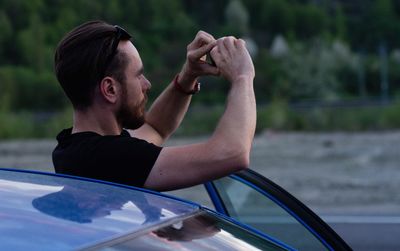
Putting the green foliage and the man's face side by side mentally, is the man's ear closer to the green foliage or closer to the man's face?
the man's face

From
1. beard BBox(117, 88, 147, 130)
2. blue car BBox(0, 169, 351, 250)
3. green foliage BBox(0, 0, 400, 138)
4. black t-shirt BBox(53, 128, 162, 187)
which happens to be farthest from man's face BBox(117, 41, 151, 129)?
green foliage BBox(0, 0, 400, 138)

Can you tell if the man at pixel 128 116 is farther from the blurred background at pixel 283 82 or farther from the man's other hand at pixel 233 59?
the blurred background at pixel 283 82

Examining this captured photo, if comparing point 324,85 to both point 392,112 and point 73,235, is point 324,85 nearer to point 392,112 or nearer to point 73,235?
point 392,112

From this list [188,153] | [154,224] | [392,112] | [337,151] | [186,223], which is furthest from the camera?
[392,112]

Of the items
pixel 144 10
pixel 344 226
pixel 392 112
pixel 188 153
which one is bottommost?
pixel 188 153

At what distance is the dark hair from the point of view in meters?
2.70

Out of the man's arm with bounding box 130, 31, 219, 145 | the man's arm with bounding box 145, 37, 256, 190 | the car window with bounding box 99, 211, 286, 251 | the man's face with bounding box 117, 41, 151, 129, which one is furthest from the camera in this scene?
the man's arm with bounding box 130, 31, 219, 145

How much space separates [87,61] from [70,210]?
79 cm

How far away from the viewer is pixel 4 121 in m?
28.4

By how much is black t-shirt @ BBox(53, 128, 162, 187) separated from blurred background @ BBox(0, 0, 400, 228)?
366 inches

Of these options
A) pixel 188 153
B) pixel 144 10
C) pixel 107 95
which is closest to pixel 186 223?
pixel 188 153

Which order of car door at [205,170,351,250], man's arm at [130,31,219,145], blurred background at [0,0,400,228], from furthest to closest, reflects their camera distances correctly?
blurred background at [0,0,400,228] < man's arm at [130,31,219,145] < car door at [205,170,351,250]

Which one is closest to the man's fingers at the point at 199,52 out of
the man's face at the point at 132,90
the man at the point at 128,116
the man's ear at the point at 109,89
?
the man at the point at 128,116

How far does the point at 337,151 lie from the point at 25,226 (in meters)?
18.9
